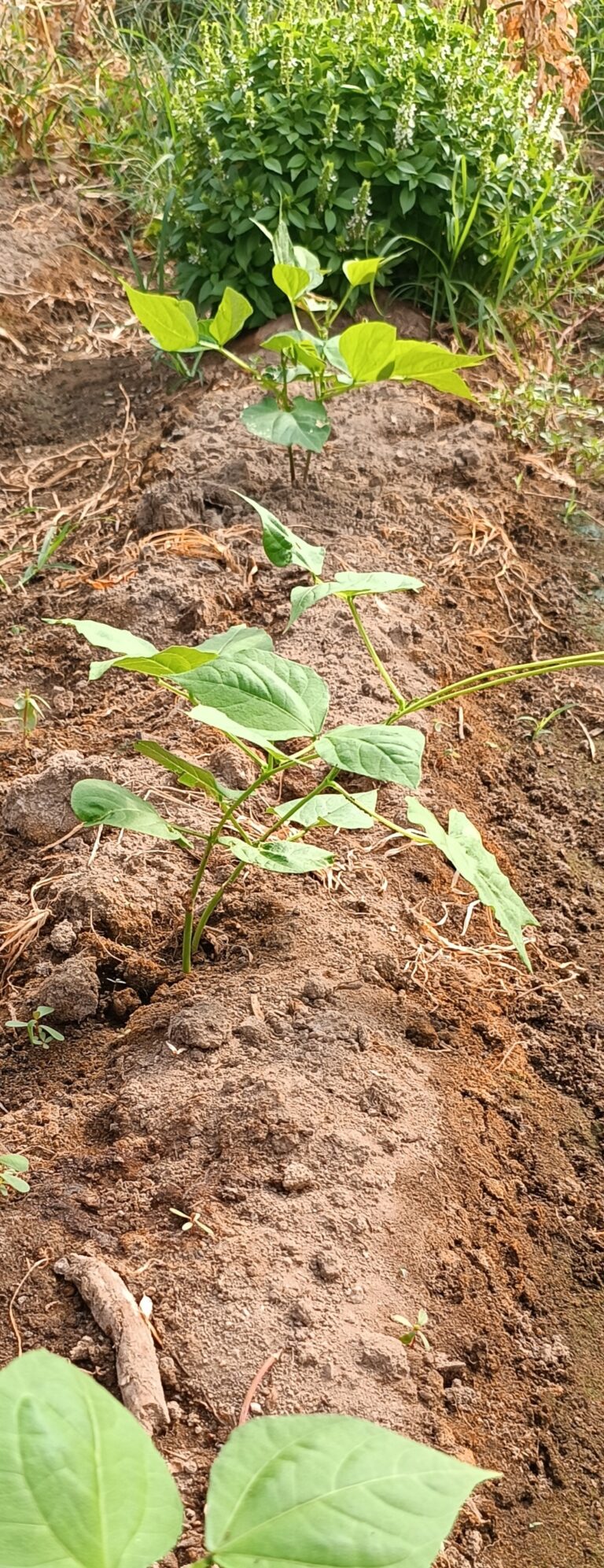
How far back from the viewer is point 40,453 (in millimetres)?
3293

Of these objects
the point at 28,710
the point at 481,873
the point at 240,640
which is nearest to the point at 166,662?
the point at 240,640

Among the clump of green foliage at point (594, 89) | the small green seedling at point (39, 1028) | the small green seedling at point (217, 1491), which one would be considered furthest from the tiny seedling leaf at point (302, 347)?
the clump of green foliage at point (594, 89)

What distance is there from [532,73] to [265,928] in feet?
9.70

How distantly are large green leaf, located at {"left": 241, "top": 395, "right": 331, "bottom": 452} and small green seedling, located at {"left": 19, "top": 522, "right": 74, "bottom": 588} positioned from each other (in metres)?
0.58

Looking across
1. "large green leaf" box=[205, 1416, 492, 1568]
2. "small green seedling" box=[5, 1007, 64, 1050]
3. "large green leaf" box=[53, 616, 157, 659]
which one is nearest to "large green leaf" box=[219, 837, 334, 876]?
"large green leaf" box=[53, 616, 157, 659]

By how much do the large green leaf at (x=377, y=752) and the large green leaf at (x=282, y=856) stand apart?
0.65 feet

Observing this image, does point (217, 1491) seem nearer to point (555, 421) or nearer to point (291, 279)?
point (291, 279)

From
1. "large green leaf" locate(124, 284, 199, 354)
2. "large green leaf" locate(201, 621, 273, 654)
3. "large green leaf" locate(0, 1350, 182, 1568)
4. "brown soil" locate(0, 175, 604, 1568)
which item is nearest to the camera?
"large green leaf" locate(0, 1350, 182, 1568)

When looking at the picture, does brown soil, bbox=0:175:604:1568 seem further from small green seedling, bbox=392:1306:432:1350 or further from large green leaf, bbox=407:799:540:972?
large green leaf, bbox=407:799:540:972

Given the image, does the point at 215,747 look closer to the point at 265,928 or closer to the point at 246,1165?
the point at 265,928

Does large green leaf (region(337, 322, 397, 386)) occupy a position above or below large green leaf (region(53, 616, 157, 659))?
above

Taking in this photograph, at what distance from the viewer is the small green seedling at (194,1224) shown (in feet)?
4.57

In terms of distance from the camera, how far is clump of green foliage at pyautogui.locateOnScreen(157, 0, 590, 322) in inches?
126

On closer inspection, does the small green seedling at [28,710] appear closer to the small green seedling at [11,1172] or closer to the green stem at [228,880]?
the green stem at [228,880]
